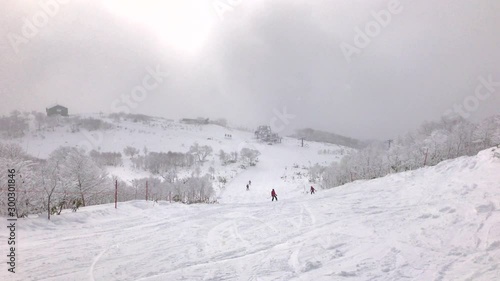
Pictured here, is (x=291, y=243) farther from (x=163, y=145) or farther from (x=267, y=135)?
(x=267, y=135)

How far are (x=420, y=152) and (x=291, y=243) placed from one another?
147 ft

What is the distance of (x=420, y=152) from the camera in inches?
1751

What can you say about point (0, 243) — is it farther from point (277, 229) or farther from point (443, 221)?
point (443, 221)

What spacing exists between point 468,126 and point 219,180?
2511 inches

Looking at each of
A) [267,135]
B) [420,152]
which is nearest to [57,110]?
[267,135]

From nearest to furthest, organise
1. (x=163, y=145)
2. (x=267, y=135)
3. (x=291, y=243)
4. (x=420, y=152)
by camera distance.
Result: (x=291, y=243), (x=420, y=152), (x=163, y=145), (x=267, y=135)

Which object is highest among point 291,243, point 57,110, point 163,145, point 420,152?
point 57,110

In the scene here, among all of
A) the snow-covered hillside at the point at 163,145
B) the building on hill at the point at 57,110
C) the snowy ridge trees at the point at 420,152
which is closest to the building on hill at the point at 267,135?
the snow-covered hillside at the point at 163,145

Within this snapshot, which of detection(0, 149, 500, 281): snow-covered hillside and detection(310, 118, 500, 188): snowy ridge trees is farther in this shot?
detection(310, 118, 500, 188): snowy ridge trees

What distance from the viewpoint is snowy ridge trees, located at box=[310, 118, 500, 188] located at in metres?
39.9

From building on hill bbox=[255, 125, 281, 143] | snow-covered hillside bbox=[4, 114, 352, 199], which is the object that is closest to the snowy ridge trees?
snow-covered hillside bbox=[4, 114, 352, 199]

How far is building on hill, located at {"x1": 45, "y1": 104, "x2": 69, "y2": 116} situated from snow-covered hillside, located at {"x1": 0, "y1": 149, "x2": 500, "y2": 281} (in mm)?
208866

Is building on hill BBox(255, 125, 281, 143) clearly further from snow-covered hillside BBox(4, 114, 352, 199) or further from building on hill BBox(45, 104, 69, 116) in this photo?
building on hill BBox(45, 104, 69, 116)

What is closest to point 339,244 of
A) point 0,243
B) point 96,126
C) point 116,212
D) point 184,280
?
point 184,280
